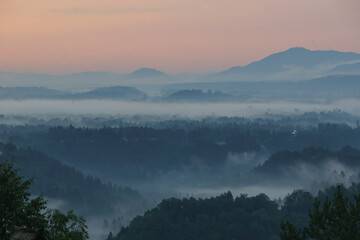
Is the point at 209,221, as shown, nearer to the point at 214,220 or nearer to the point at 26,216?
the point at 214,220

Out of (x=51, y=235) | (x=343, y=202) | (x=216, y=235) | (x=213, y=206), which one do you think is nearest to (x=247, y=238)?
(x=216, y=235)

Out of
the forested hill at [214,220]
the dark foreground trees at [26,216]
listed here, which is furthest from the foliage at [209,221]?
the dark foreground trees at [26,216]

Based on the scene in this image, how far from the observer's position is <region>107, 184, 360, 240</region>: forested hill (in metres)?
169

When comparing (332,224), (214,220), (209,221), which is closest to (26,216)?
(332,224)

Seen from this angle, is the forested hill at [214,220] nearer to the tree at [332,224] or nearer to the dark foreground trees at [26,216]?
the tree at [332,224]

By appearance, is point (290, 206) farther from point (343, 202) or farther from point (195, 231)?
point (343, 202)

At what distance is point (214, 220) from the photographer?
579 feet

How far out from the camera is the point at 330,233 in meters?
46.9

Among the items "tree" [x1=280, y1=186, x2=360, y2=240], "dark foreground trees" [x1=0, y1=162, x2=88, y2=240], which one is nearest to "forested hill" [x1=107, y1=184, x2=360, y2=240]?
"tree" [x1=280, y1=186, x2=360, y2=240]

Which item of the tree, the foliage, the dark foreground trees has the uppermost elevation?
the dark foreground trees

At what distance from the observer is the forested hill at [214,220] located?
16888 cm

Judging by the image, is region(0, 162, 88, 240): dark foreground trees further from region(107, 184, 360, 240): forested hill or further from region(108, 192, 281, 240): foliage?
region(108, 192, 281, 240): foliage

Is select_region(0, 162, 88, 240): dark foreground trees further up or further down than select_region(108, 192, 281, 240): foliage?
further up

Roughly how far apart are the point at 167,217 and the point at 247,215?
2077 cm
